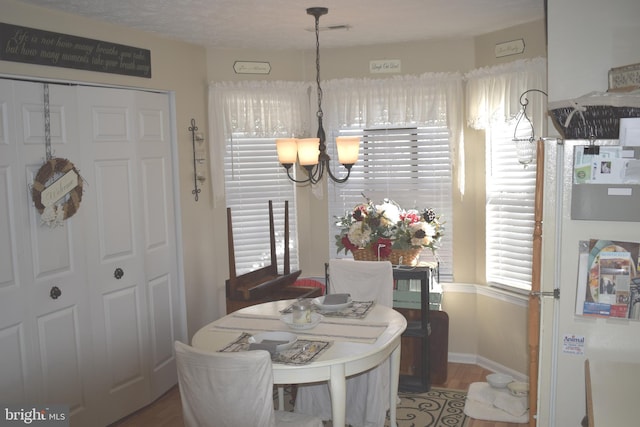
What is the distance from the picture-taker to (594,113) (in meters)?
2.34

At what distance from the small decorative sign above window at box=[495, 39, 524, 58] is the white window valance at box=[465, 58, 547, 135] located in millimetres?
104

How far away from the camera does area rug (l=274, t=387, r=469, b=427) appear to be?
3.82 m

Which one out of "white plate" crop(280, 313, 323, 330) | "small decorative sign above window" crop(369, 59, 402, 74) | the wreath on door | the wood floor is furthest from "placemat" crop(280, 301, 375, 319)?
"small decorative sign above window" crop(369, 59, 402, 74)

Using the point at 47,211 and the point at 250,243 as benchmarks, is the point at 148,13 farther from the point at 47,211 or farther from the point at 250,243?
the point at 250,243

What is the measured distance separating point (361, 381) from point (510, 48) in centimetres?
248

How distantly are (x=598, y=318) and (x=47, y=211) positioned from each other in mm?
2788

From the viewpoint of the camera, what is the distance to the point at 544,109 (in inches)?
159

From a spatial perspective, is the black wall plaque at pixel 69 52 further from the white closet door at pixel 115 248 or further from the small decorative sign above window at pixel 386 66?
the small decorative sign above window at pixel 386 66

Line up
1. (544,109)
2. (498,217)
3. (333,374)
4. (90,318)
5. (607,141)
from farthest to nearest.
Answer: (498,217), (544,109), (90,318), (333,374), (607,141)

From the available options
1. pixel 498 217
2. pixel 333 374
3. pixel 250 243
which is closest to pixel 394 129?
pixel 498 217

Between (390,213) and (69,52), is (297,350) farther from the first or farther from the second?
(69,52)

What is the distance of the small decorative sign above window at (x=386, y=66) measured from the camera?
481cm

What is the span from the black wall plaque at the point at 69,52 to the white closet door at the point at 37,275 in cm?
15

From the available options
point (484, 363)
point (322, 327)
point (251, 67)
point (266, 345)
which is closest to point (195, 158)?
point (251, 67)
